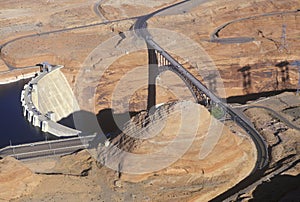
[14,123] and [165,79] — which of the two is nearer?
[14,123]

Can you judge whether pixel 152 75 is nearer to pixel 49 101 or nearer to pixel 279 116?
pixel 49 101

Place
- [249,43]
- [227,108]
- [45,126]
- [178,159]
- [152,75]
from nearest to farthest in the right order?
[178,159] → [227,108] → [45,126] → [152,75] → [249,43]

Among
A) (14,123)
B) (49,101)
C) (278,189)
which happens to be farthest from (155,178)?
(49,101)

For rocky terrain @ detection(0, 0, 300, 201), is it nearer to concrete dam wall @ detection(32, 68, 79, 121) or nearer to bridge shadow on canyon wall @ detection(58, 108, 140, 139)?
bridge shadow on canyon wall @ detection(58, 108, 140, 139)

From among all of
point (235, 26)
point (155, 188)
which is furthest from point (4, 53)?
point (155, 188)

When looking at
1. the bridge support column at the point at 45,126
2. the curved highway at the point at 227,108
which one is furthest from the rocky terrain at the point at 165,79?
the bridge support column at the point at 45,126

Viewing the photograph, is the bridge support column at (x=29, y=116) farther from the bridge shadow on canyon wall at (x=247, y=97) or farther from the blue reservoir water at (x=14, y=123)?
the bridge shadow on canyon wall at (x=247, y=97)
